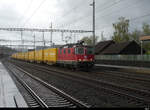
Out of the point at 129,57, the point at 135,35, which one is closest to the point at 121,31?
the point at 135,35

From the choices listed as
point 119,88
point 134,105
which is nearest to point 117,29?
point 119,88

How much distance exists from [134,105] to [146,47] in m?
52.3

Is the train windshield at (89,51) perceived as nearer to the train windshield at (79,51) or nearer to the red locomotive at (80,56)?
the red locomotive at (80,56)

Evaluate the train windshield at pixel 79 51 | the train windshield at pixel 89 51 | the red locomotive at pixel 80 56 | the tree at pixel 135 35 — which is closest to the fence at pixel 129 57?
the train windshield at pixel 89 51

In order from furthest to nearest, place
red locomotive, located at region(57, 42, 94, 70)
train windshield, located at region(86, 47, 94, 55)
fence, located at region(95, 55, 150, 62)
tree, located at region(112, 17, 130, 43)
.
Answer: tree, located at region(112, 17, 130, 43) < fence, located at region(95, 55, 150, 62) < train windshield, located at region(86, 47, 94, 55) < red locomotive, located at region(57, 42, 94, 70)

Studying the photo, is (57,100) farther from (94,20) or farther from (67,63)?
(94,20)

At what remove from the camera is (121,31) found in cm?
5453

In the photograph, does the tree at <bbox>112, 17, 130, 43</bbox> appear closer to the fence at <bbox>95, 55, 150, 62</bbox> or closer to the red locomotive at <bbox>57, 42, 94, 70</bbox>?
the fence at <bbox>95, 55, 150, 62</bbox>

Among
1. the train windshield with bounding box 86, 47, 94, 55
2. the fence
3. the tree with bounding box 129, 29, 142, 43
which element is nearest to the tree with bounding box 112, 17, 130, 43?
the tree with bounding box 129, 29, 142, 43

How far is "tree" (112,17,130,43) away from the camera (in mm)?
54000

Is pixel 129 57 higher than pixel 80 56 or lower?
lower

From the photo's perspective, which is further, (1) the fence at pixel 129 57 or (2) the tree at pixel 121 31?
(2) the tree at pixel 121 31

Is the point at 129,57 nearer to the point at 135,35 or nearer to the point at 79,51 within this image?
the point at 79,51

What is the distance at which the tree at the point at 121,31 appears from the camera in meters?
54.0
